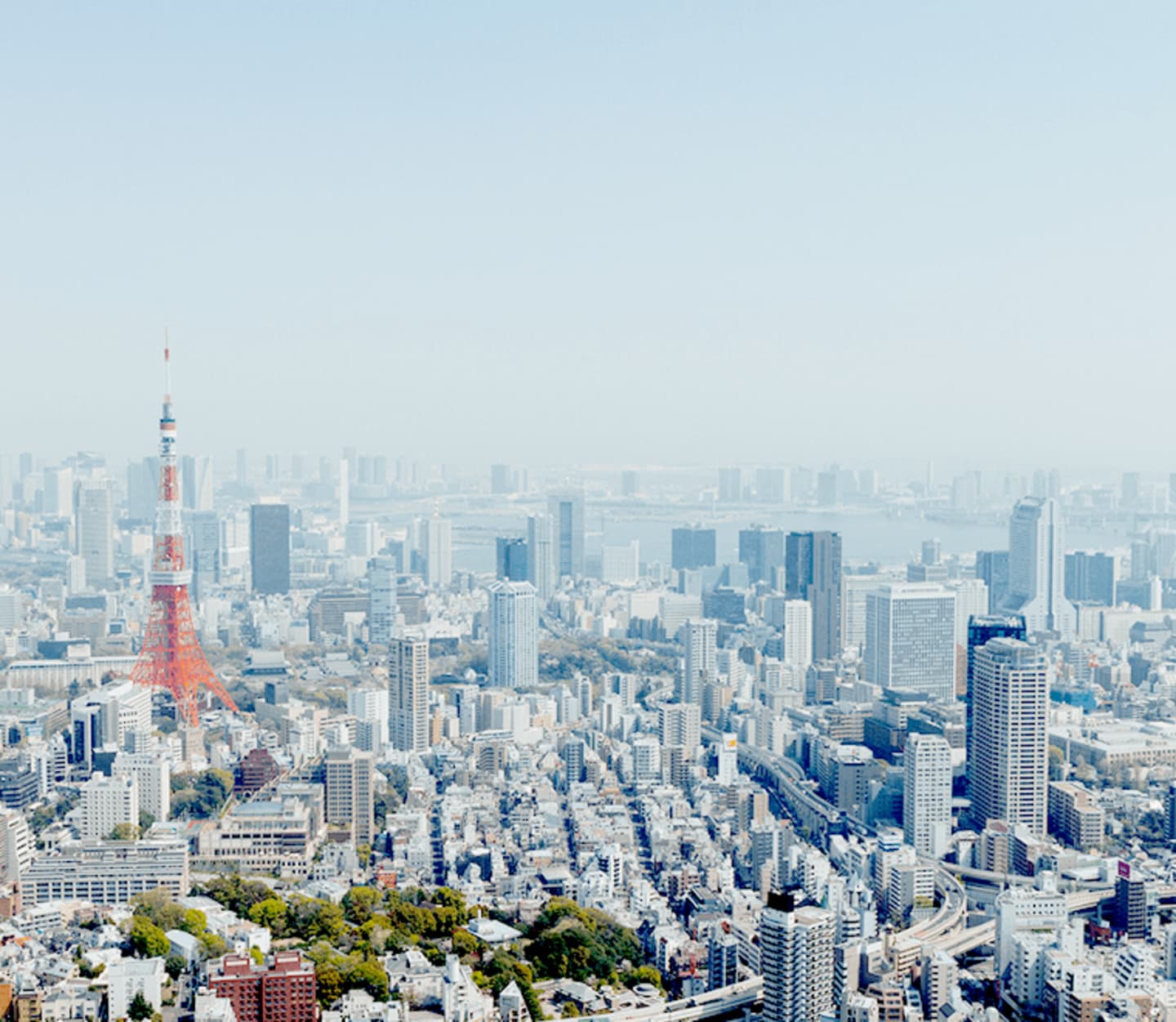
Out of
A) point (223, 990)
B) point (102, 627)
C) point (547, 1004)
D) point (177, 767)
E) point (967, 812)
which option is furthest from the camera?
point (102, 627)

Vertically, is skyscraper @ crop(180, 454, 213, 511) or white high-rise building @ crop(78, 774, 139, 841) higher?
skyscraper @ crop(180, 454, 213, 511)

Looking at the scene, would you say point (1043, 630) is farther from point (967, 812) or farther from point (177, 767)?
point (177, 767)

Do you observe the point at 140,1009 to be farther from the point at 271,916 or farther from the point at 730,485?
the point at 730,485

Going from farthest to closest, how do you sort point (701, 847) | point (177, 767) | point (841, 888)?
1. point (177, 767)
2. point (701, 847)
3. point (841, 888)

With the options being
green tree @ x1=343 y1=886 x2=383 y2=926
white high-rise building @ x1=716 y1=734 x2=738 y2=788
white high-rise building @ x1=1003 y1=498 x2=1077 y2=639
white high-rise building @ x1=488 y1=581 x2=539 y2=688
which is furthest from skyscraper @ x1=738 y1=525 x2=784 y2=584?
green tree @ x1=343 y1=886 x2=383 y2=926

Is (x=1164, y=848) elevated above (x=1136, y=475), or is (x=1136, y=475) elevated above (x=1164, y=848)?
(x=1136, y=475)

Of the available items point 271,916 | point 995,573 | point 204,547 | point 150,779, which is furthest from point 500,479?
point 271,916

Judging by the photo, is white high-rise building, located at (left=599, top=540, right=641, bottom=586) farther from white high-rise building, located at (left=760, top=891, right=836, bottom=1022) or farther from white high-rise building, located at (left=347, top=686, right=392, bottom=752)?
white high-rise building, located at (left=760, top=891, right=836, bottom=1022)

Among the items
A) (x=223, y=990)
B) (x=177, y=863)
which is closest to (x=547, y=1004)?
(x=223, y=990)
